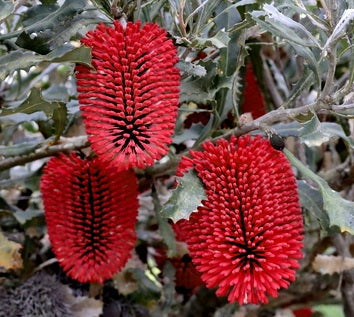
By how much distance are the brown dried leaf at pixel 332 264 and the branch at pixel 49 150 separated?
1.46 feet

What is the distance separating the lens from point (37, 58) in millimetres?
778

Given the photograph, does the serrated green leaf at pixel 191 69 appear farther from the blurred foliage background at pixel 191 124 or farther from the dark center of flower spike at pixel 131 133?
the dark center of flower spike at pixel 131 133

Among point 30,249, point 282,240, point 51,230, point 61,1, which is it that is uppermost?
point 61,1

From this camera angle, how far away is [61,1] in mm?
938

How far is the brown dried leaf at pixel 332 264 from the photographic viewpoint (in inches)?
44.8

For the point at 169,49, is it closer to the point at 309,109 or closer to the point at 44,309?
the point at 309,109

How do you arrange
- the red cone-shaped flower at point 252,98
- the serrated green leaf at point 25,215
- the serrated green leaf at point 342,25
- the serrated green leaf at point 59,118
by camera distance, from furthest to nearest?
the red cone-shaped flower at point 252,98 → the serrated green leaf at point 25,215 → the serrated green leaf at point 59,118 → the serrated green leaf at point 342,25

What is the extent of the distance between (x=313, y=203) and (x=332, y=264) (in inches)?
9.4

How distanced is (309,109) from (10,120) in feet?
1.55

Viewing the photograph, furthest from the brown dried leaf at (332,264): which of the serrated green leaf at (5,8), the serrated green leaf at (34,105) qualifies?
the serrated green leaf at (5,8)

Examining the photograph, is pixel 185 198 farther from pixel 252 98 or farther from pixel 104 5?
pixel 252 98

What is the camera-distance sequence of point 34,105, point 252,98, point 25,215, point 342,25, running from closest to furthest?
point 342,25, point 34,105, point 25,215, point 252,98

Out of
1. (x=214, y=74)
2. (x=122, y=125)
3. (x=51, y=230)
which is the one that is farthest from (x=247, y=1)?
(x=51, y=230)

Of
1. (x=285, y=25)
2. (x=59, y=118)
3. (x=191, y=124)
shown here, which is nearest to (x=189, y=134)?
(x=191, y=124)
